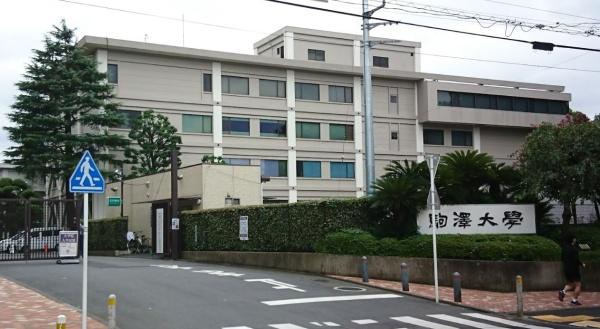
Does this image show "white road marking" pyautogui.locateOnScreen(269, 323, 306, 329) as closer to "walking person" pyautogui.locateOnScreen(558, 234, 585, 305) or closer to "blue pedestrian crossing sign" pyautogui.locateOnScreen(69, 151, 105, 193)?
"blue pedestrian crossing sign" pyautogui.locateOnScreen(69, 151, 105, 193)

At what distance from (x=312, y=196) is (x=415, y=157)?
10673 mm

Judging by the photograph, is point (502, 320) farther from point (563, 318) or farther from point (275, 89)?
point (275, 89)

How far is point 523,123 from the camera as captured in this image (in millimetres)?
60406

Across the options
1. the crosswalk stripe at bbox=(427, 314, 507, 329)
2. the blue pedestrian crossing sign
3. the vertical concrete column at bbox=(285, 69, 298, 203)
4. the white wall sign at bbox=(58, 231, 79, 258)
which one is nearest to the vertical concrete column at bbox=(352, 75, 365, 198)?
the vertical concrete column at bbox=(285, 69, 298, 203)

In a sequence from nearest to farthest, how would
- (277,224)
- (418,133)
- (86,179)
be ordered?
1. (86,179)
2. (277,224)
3. (418,133)

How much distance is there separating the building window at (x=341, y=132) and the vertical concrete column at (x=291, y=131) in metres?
3.68

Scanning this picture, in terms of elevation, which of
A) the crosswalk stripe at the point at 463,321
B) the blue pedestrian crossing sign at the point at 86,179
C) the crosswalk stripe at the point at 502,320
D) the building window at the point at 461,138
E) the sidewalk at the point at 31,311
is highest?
the building window at the point at 461,138

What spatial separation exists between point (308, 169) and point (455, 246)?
113ft

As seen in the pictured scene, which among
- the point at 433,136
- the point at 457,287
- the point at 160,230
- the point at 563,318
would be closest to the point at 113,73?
the point at 160,230

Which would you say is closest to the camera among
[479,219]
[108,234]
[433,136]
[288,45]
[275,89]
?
[479,219]

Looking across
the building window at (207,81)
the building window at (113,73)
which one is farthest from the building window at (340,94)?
the building window at (113,73)

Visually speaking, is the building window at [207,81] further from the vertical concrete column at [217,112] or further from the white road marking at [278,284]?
the white road marking at [278,284]

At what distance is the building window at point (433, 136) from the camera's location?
5859 cm

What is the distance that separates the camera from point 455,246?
19297mm
